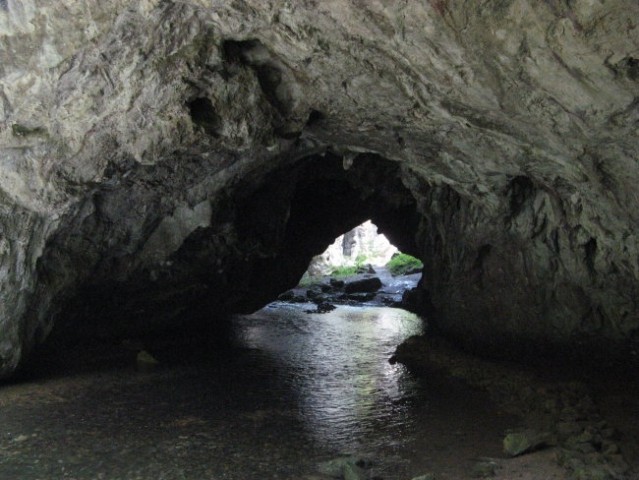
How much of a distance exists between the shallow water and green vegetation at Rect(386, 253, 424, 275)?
818 inches

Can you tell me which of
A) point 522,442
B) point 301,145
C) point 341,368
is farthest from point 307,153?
point 522,442

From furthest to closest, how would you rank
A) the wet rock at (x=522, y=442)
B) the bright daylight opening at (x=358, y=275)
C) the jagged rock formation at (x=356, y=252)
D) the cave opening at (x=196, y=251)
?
1. the jagged rock formation at (x=356, y=252)
2. the bright daylight opening at (x=358, y=275)
3. the cave opening at (x=196, y=251)
4. the wet rock at (x=522, y=442)

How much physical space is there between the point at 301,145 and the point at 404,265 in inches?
964

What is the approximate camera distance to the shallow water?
6625 millimetres

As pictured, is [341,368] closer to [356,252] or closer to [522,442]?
[522,442]

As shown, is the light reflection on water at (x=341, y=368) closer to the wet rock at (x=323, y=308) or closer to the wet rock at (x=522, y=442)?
the wet rock at (x=323, y=308)

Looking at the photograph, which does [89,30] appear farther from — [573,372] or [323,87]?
[573,372]

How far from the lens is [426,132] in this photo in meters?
8.60

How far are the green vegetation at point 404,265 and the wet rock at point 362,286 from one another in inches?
159

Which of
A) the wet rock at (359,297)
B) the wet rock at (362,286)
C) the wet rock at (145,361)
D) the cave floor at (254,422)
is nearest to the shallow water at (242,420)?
the cave floor at (254,422)

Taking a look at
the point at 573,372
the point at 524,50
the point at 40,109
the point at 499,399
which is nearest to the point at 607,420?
the point at 499,399

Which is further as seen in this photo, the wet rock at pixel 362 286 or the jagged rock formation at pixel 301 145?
the wet rock at pixel 362 286

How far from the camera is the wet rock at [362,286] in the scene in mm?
28312

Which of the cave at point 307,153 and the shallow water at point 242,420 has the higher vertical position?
the cave at point 307,153
